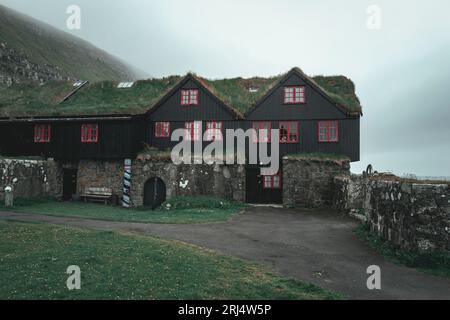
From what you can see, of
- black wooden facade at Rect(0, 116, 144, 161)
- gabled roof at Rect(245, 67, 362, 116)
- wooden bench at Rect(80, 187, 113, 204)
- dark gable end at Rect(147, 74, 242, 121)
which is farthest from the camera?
dark gable end at Rect(147, 74, 242, 121)

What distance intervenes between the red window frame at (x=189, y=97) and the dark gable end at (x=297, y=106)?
189 inches

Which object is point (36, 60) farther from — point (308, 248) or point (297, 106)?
point (308, 248)

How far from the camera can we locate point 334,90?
30.0m

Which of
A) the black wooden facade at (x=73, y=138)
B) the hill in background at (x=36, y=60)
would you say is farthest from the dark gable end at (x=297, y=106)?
the hill in background at (x=36, y=60)

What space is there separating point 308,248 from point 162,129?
802 inches

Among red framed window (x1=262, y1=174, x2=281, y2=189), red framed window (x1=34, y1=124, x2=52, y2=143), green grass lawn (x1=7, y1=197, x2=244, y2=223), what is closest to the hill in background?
red framed window (x1=34, y1=124, x2=52, y2=143)

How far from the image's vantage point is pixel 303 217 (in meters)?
19.9

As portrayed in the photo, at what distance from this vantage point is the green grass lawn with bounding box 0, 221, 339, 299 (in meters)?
6.59

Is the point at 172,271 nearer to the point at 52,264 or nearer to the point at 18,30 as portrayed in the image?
the point at 52,264

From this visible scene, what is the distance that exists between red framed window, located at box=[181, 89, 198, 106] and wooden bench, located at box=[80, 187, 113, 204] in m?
10.0

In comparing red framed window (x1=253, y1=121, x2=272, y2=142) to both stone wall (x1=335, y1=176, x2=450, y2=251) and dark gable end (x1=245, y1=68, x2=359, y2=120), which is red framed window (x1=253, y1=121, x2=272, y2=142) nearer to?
dark gable end (x1=245, y1=68, x2=359, y2=120)

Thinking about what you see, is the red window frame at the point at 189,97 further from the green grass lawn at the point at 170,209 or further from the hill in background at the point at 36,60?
the hill in background at the point at 36,60
